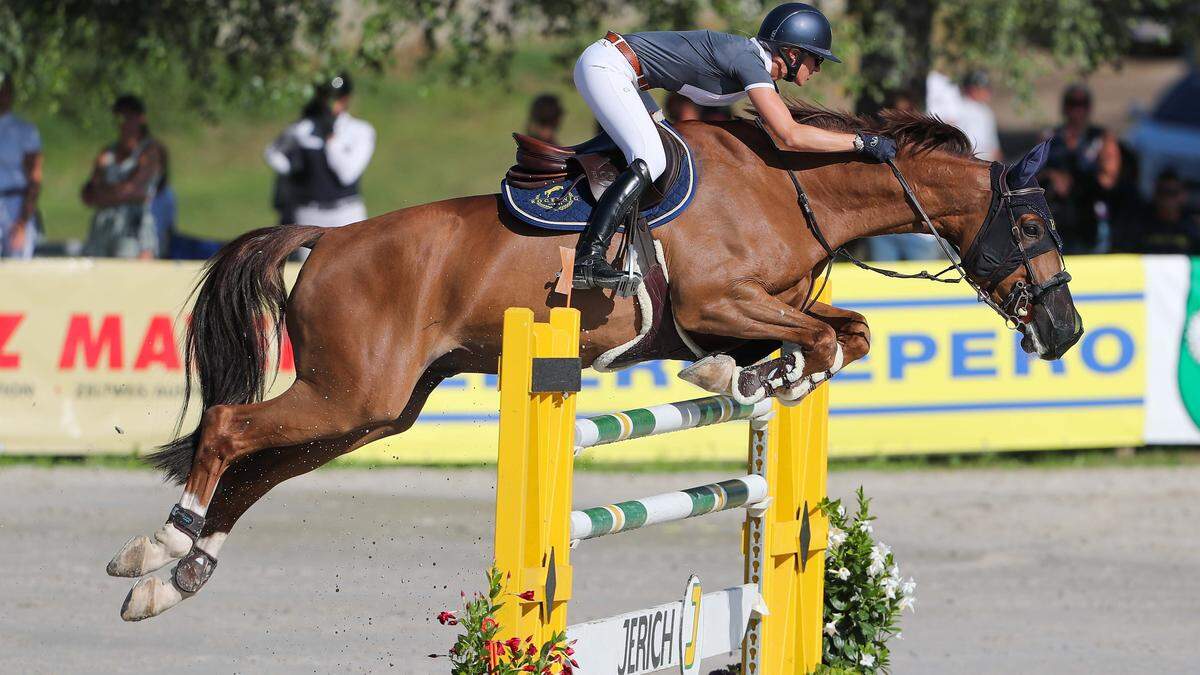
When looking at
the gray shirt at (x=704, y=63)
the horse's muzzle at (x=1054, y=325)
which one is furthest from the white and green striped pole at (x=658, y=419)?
the gray shirt at (x=704, y=63)

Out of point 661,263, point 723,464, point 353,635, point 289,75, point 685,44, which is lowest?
point 353,635

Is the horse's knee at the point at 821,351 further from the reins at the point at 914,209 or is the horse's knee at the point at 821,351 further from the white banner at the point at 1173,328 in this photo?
the white banner at the point at 1173,328

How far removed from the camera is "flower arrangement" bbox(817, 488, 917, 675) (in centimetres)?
532

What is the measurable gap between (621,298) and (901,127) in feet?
3.79

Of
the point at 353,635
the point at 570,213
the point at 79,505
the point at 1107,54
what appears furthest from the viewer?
the point at 1107,54

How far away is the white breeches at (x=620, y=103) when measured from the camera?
4.86m

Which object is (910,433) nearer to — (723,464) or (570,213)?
(723,464)

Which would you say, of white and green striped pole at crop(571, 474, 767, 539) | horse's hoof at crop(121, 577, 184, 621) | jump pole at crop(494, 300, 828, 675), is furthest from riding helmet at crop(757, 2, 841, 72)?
horse's hoof at crop(121, 577, 184, 621)

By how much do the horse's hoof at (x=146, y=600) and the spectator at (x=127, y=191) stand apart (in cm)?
583

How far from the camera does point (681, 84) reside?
5.04 metres

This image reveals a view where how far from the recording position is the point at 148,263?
8.89m

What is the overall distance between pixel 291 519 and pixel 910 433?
144 inches

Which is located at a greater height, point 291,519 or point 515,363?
point 515,363

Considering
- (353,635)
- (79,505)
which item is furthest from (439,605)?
(79,505)
